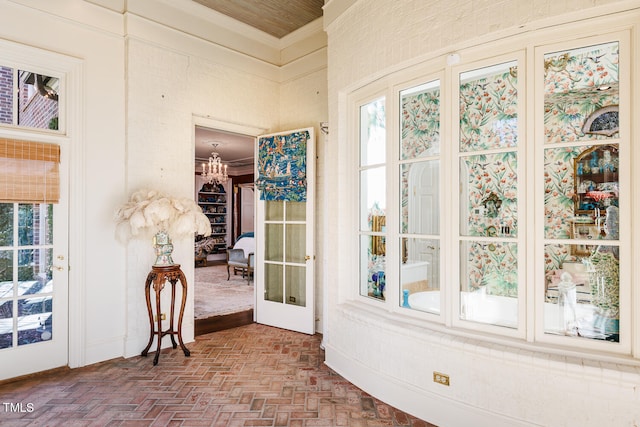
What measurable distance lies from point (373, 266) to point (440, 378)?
102 centimetres

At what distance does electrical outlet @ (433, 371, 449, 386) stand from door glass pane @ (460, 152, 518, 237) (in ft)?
3.24

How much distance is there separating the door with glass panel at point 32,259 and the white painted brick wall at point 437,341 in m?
2.57

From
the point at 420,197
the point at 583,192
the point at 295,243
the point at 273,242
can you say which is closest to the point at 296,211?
the point at 295,243

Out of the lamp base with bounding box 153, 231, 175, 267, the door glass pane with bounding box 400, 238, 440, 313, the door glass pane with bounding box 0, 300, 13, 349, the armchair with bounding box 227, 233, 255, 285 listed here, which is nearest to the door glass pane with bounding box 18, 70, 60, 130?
the lamp base with bounding box 153, 231, 175, 267

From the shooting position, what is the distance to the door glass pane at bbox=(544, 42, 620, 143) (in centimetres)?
212

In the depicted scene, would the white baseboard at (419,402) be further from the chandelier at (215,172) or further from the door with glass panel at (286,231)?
the chandelier at (215,172)

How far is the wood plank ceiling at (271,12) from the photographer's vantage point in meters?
4.23

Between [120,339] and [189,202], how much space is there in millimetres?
1579

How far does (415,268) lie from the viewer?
286cm

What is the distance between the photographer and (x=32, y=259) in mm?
3396

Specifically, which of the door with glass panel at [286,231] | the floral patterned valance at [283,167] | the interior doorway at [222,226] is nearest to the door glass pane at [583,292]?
the door with glass panel at [286,231]

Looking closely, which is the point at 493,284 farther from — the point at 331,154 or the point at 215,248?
the point at 215,248

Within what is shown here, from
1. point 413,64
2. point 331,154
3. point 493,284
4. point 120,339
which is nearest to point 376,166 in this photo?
point 331,154

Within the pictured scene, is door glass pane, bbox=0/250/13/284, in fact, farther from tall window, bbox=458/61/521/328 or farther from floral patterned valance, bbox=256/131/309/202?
tall window, bbox=458/61/521/328
